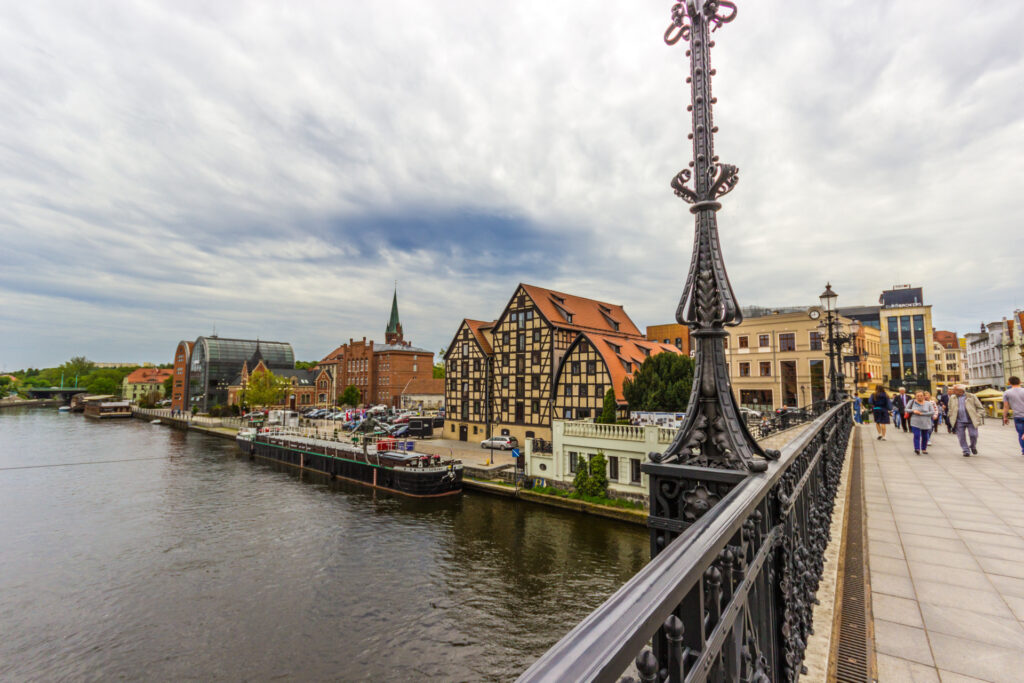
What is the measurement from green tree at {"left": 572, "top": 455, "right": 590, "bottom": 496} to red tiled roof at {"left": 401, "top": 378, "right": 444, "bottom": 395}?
47978mm

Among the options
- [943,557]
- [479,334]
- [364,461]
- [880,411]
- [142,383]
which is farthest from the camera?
[142,383]

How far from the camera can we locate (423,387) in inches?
2862

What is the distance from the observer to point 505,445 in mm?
36750

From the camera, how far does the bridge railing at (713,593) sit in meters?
1.00

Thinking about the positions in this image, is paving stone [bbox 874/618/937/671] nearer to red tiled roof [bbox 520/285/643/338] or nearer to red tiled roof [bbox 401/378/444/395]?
red tiled roof [bbox 520/285/643/338]

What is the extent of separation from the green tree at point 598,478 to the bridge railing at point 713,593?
74.4 ft

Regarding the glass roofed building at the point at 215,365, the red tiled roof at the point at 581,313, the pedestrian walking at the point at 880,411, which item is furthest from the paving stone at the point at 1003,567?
the glass roofed building at the point at 215,365

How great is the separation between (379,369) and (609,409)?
5371 cm

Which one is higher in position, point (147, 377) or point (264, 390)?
point (147, 377)

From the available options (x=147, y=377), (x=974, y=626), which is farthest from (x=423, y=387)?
(x=147, y=377)

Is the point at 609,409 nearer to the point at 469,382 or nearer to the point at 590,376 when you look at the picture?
the point at 590,376

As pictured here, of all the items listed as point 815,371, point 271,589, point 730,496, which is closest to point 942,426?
point 815,371

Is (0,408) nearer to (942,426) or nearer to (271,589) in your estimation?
(271,589)

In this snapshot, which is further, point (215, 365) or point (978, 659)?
point (215, 365)
